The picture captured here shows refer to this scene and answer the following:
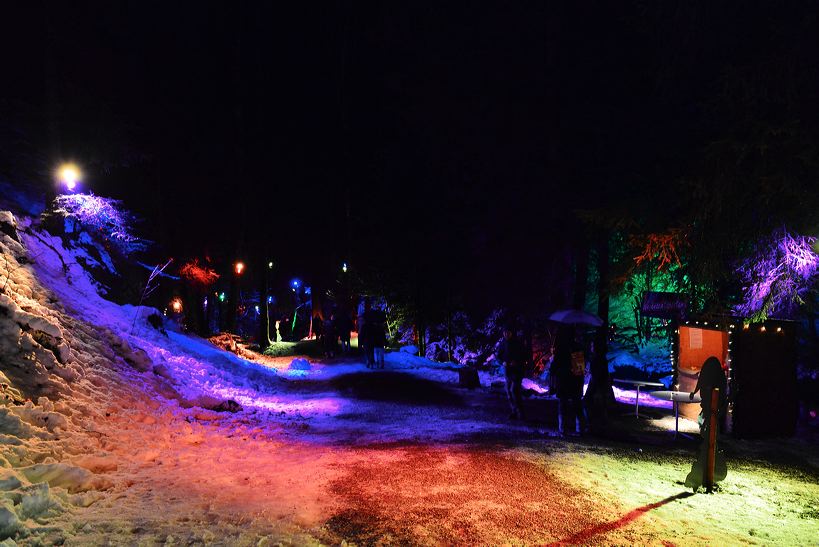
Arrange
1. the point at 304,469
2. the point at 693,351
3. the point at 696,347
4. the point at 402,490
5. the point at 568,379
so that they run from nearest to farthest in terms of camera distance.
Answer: the point at 402,490 < the point at 304,469 < the point at 568,379 < the point at 696,347 < the point at 693,351

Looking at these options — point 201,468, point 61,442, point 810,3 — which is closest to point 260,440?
point 201,468

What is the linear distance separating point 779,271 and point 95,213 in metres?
16.6

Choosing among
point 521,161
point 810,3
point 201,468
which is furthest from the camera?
point 521,161

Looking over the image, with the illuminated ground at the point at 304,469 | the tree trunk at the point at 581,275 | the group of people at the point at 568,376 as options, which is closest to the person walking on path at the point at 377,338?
the illuminated ground at the point at 304,469

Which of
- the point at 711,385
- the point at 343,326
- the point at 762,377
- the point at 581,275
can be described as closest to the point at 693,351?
the point at 762,377

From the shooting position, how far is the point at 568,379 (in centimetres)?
999

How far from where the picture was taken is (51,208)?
13508 millimetres

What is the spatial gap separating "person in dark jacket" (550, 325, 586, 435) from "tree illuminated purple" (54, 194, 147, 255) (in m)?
12.6

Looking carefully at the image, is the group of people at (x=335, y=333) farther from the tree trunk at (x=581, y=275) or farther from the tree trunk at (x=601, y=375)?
the tree trunk at (x=601, y=375)

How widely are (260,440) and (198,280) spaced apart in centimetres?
2111

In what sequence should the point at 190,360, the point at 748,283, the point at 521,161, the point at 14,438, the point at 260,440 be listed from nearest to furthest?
the point at 14,438 → the point at 260,440 → the point at 748,283 → the point at 190,360 → the point at 521,161

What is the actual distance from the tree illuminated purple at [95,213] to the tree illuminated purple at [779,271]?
16.1m

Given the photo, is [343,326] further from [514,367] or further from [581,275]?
[514,367]

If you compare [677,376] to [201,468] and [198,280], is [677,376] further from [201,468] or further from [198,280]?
[198,280]
